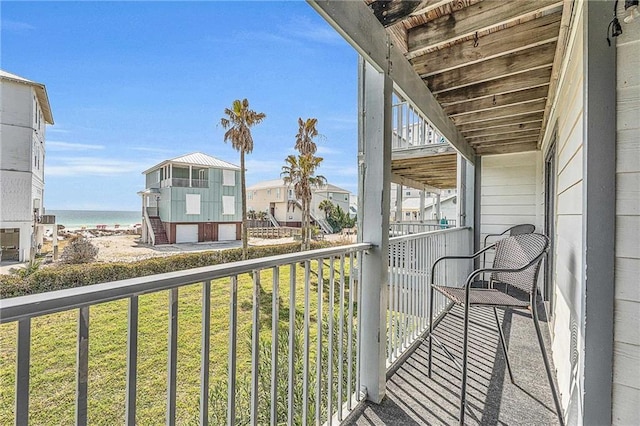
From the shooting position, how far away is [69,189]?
98.1 inches

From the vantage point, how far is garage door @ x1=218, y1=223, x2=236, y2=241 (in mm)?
8150

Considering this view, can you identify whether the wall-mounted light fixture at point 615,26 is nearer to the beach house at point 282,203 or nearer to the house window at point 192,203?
the house window at point 192,203

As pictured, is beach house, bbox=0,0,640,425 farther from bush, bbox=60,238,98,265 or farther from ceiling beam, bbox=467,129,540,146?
bush, bbox=60,238,98,265

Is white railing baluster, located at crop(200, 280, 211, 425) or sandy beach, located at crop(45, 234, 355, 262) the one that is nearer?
white railing baluster, located at crop(200, 280, 211, 425)

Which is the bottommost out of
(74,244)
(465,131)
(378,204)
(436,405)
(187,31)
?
(436,405)

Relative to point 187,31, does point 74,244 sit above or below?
below

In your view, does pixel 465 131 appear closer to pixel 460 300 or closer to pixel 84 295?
pixel 460 300

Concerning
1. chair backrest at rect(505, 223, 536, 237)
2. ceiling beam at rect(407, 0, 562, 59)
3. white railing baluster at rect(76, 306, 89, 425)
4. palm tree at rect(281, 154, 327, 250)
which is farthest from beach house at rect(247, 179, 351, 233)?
white railing baluster at rect(76, 306, 89, 425)

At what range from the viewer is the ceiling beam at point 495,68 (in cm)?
225

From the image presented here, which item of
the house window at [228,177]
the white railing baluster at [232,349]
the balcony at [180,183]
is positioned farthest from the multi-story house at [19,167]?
the house window at [228,177]

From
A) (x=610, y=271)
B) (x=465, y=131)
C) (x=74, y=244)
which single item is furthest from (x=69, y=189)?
(x=465, y=131)

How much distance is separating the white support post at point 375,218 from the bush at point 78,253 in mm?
1789

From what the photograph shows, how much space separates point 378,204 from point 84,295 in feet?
4.83

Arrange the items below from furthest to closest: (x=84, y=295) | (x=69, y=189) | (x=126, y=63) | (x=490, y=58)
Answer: (x=126, y=63)
(x=69, y=189)
(x=490, y=58)
(x=84, y=295)
